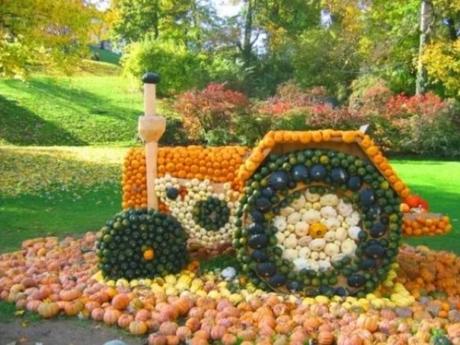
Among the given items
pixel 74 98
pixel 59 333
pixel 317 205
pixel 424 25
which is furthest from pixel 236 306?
pixel 74 98

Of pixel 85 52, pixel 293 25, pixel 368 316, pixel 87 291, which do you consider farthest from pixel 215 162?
pixel 293 25

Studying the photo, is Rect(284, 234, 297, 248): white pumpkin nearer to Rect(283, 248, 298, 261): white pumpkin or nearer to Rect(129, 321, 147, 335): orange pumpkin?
Rect(283, 248, 298, 261): white pumpkin

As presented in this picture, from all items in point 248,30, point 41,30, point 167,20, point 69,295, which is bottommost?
point 69,295

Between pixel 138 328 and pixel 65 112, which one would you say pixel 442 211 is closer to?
pixel 138 328

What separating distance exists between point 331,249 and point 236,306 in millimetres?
924

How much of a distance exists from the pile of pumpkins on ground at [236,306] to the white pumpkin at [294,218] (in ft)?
1.94

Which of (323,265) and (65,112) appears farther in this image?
(65,112)

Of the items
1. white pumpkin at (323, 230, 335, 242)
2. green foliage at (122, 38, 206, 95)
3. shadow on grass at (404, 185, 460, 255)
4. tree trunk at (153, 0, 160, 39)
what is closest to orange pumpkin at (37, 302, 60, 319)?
white pumpkin at (323, 230, 335, 242)

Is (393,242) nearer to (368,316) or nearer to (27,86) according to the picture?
(368,316)

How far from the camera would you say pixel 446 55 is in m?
21.4

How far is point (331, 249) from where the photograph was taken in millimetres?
5289

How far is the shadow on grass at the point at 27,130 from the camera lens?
20062mm

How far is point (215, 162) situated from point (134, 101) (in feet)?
69.8

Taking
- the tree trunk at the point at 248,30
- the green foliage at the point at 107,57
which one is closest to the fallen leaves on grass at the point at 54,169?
the tree trunk at the point at 248,30
